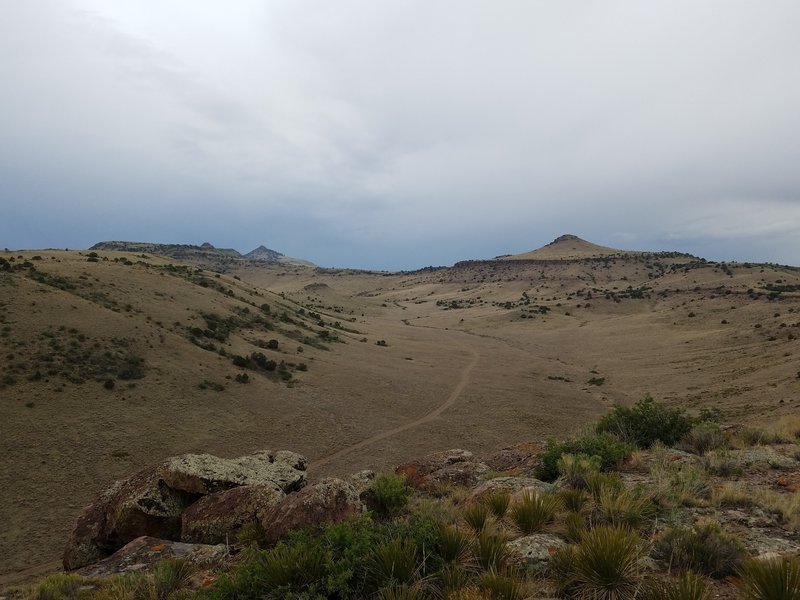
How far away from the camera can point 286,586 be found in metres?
4.60

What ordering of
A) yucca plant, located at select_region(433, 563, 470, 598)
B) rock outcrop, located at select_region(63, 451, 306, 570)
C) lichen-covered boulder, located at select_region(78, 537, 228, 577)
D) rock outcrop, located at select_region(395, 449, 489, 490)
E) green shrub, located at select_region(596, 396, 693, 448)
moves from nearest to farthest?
yucca plant, located at select_region(433, 563, 470, 598), lichen-covered boulder, located at select_region(78, 537, 228, 577), rock outcrop, located at select_region(63, 451, 306, 570), rock outcrop, located at select_region(395, 449, 489, 490), green shrub, located at select_region(596, 396, 693, 448)

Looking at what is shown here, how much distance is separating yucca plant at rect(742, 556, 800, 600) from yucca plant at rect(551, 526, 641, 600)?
89cm

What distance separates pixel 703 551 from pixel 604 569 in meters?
1.44

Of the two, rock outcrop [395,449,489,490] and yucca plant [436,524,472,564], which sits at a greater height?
yucca plant [436,524,472,564]

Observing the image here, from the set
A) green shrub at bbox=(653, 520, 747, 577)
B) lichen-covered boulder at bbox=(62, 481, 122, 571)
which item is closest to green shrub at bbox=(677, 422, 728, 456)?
green shrub at bbox=(653, 520, 747, 577)

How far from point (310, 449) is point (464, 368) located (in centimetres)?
2080

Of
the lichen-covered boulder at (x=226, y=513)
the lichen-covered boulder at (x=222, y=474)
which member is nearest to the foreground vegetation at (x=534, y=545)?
the lichen-covered boulder at (x=226, y=513)

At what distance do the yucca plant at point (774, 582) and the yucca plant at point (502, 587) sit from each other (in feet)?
6.45

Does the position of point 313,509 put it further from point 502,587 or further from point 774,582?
point 774,582

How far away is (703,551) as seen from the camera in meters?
4.91

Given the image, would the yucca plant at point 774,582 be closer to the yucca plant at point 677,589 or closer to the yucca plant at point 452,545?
the yucca plant at point 677,589

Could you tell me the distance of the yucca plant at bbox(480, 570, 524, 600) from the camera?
4.39 metres

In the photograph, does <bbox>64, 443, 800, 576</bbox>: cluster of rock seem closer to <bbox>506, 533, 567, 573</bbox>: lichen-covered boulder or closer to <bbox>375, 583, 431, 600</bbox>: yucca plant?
<bbox>506, 533, 567, 573</bbox>: lichen-covered boulder

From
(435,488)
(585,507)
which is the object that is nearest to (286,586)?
(585,507)
